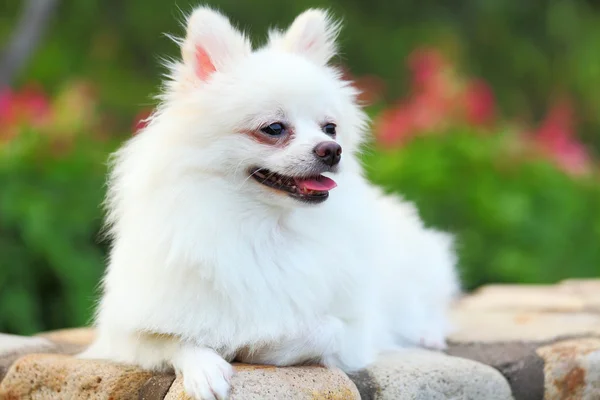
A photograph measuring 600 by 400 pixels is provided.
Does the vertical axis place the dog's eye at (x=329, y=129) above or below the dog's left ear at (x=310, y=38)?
below

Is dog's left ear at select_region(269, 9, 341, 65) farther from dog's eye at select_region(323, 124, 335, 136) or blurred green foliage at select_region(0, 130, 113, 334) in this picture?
blurred green foliage at select_region(0, 130, 113, 334)

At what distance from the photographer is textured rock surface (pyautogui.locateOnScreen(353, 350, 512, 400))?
3.07m

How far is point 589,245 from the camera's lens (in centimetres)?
643

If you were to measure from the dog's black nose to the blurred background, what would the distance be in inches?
44.4

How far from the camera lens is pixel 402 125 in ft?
22.7

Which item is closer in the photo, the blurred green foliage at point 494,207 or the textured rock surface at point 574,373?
the textured rock surface at point 574,373

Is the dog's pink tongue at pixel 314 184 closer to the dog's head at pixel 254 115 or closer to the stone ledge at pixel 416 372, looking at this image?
the dog's head at pixel 254 115

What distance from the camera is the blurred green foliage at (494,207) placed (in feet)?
20.5

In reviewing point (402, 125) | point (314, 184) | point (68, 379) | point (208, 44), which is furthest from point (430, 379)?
point (402, 125)

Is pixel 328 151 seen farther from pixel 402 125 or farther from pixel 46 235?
pixel 402 125

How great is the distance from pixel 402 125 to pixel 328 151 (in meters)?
4.16

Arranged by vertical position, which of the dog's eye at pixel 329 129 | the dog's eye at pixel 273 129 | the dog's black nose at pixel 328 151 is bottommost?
the dog's black nose at pixel 328 151

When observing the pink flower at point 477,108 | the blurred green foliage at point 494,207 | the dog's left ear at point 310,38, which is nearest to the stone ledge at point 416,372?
the dog's left ear at point 310,38

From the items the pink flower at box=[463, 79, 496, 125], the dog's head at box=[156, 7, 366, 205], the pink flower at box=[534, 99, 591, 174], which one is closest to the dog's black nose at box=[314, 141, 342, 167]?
the dog's head at box=[156, 7, 366, 205]
